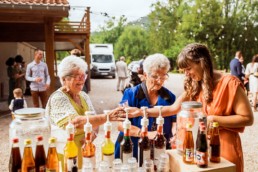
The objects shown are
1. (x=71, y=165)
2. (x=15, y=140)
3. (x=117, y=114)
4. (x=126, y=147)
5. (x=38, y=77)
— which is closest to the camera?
(x=15, y=140)

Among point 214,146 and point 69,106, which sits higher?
point 69,106

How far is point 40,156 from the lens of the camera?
60.1 inches

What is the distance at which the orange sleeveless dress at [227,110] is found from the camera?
6.49 feet

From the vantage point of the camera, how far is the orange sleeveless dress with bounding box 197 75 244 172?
1979 millimetres

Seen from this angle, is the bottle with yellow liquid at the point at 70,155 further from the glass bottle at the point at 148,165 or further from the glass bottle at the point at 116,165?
the glass bottle at the point at 148,165

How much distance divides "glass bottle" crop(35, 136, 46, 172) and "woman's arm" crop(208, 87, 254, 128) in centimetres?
111

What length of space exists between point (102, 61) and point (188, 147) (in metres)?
21.5

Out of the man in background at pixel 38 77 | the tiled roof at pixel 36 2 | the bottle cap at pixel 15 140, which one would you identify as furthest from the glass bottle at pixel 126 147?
the tiled roof at pixel 36 2

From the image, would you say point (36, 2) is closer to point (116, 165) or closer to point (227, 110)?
point (227, 110)

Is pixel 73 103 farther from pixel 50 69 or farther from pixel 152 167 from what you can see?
pixel 50 69

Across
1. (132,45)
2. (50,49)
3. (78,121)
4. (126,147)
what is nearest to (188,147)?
(126,147)

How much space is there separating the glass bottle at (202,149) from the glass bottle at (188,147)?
1.4 inches

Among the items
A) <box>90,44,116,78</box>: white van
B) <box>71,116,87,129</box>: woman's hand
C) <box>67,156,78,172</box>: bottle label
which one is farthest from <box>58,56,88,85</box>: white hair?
<box>90,44,116,78</box>: white van

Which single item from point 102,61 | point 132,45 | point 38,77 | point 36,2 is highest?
point 132,45
